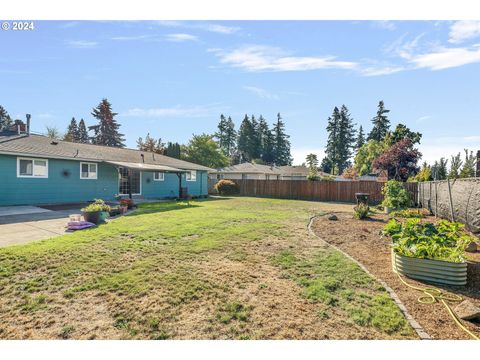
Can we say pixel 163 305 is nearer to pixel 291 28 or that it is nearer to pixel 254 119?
pixel 291 28

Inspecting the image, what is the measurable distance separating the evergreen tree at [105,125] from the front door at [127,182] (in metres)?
37.6

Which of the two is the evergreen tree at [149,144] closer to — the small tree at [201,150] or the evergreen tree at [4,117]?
the small tree at [201,150]

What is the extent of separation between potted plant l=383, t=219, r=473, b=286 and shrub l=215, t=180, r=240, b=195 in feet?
69.7

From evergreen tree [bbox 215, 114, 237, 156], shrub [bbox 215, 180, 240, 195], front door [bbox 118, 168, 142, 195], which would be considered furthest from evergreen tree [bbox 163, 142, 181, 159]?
evergreen tree [bbox 215, 114, 237, 156]

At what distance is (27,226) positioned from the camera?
8.10 meters

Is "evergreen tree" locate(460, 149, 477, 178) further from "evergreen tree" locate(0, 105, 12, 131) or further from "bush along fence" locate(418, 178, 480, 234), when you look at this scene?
"evergreen tree" locate(0, 105, 12, 131)

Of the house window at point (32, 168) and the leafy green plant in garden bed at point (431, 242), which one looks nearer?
the leafy green plant in garden bed at point (431, 242)

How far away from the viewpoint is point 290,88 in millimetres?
11250

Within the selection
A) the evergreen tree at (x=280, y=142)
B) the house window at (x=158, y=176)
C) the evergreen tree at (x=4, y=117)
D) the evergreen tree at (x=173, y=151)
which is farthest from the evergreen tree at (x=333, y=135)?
the evergreen tree at (x=4, y=117)

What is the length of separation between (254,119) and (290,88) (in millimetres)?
56468

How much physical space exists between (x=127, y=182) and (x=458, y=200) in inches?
690

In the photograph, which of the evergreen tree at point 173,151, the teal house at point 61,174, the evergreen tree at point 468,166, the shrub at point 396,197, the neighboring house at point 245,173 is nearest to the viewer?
the teal house at point 61,174

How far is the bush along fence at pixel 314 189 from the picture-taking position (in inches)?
812

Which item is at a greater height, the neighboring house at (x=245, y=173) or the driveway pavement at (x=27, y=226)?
the neighboring house at (x=245, y=173)
